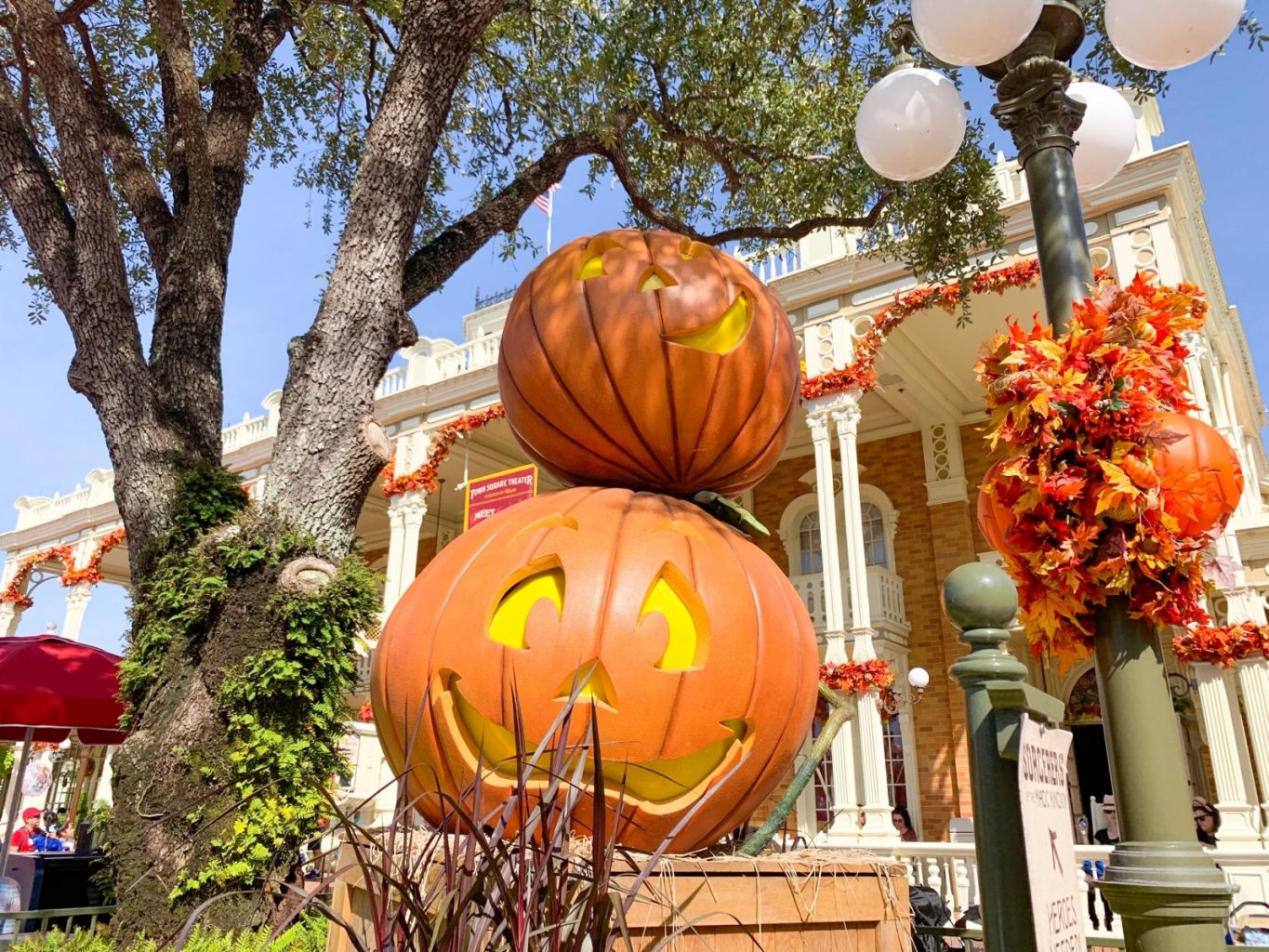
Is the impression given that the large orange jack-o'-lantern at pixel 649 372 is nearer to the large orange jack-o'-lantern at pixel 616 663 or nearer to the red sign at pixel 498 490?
the large orange jack-o'-lantern at pixel 616 663

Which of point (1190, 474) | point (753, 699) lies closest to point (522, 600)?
point (753, 699)

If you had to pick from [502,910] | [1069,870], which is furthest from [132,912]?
[1069,870]

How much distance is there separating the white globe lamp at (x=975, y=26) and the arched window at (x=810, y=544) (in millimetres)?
12625

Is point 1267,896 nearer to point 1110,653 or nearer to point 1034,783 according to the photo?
point 1110,653

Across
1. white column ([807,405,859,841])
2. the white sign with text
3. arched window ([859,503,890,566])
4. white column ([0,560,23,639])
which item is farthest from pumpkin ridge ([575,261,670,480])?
white column ([0,560,23,639])

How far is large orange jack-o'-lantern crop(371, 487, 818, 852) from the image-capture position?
5.41 feet

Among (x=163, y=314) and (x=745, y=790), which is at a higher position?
(x=163, y=314)

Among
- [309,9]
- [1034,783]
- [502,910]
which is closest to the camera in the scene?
[502,910]

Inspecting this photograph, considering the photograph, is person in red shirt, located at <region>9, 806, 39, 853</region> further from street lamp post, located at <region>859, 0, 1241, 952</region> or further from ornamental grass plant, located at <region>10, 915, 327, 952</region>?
street lamp post, located at <region>859, 0, 1241, 952</region>

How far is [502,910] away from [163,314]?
3950 millimetres

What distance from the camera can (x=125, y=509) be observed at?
12.5 ft

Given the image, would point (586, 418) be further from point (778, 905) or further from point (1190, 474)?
point (1190, 474)

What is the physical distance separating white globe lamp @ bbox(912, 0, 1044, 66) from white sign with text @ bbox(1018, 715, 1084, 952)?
1942 millimetres

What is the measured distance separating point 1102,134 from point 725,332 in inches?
79.3
